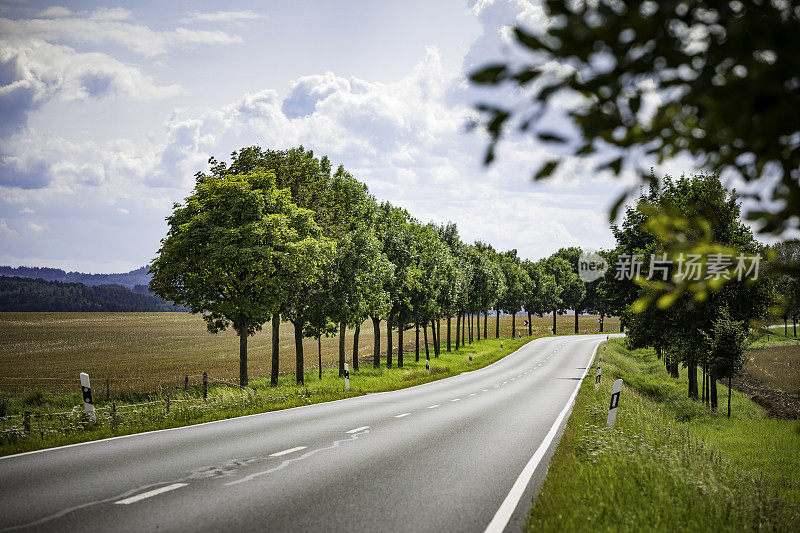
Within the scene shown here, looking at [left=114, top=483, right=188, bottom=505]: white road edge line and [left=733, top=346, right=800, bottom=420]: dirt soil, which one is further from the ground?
[left=114, top=483, right=188, bottom=505]: white road edge line

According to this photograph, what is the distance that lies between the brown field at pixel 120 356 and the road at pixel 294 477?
66.6ft

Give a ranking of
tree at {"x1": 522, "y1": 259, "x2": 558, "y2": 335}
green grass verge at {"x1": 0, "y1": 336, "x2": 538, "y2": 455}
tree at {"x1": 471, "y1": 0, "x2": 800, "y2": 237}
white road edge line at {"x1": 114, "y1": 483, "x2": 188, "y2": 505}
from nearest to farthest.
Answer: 1. tree at {"x1": 471, "y1": 0, "x2": 800, "y2": 237}
2. white road edge line at {"x1": 114, "y1": 483, "x2": 188, "y2": 505}
3. green grass verge at {"x1": 0, "y1": 336, "x2": 538, "y2": 455}
4. tree at {"x1": 522, "y1": 259, "x2": 558, "y2": 335}

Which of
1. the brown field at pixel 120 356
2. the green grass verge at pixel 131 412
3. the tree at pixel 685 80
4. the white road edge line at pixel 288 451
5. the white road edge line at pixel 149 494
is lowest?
the brown field at pixel 120 356

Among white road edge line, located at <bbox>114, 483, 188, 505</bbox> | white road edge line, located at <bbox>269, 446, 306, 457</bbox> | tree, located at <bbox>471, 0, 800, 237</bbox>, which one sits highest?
tree, located at <bbox>471, 0, 800, 237</bbox>

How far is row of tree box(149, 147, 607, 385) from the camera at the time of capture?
21.7 metres

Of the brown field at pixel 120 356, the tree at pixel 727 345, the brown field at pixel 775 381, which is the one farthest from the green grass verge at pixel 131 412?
the brown field at pixel 775 381

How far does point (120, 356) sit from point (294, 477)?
53.0 metres

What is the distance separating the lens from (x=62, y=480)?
6.85m

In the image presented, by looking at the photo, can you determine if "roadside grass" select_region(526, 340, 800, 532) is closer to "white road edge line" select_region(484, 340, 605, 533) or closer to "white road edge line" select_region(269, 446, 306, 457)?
"white road edge line" select_region(484, 340, 605, 533)

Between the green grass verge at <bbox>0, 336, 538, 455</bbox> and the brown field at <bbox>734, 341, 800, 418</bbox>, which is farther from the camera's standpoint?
the brown field at <bbox>734, 341, 800, 418</bbox>

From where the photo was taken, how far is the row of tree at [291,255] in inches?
856

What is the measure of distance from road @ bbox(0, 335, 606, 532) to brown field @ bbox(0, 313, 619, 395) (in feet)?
66.6

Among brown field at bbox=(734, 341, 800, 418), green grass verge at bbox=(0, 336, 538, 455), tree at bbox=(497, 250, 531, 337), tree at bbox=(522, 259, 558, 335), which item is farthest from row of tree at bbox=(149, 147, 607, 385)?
tree at bbox=(522, 259, 558, 335)

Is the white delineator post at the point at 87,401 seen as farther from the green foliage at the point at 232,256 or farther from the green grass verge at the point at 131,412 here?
the green foliage at the point at 232,256
